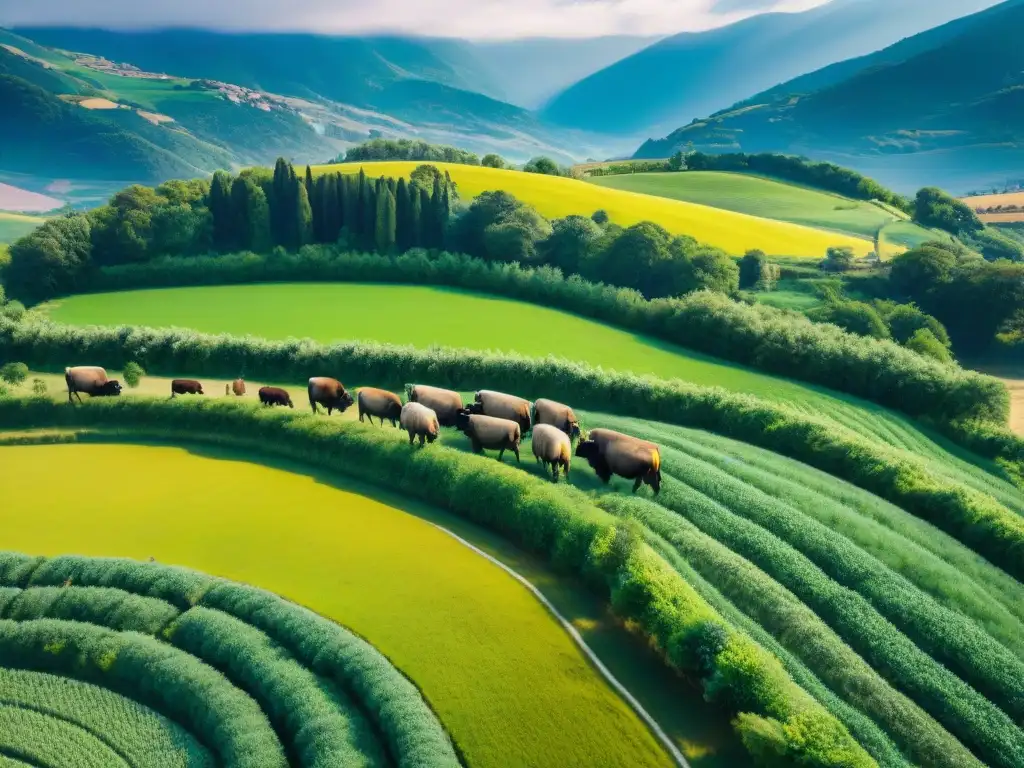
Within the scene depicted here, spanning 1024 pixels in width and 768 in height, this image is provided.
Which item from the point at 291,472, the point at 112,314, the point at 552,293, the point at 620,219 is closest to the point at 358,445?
the point at 291,472

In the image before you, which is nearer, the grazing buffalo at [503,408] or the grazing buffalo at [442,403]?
the grazing buffalo at [503,408]

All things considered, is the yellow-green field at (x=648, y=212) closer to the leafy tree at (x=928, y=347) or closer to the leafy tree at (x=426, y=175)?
the leafy tree at (x=426, y=175)

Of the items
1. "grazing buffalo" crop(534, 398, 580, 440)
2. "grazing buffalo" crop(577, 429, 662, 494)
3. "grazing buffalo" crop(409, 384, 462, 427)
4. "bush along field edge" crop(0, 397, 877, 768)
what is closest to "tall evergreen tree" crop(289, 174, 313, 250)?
"bush along field edge" crop(0, 397, 877, 768)

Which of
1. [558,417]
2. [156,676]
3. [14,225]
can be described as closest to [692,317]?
[558,417]

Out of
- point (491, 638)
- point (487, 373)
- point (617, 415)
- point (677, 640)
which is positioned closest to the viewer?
point (677, 640)

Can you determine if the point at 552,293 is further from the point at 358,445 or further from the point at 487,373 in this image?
the point at 358,445

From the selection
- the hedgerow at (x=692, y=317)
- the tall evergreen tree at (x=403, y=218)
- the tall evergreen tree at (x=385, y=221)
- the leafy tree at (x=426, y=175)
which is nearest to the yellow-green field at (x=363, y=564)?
the hedgerow at (x=692, y=317)
